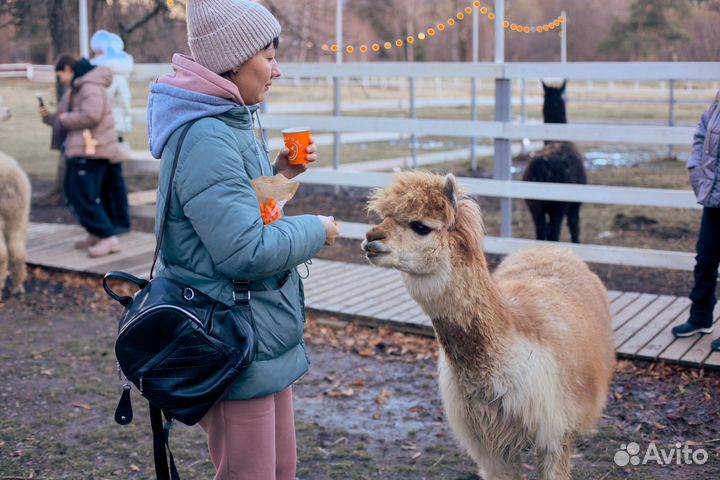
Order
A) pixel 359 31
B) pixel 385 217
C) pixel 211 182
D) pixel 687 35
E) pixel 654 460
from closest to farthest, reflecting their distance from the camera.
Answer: pixel 211 182
pixel 385 217
pixel 654 460
pixel 687 35
pixel 359 31

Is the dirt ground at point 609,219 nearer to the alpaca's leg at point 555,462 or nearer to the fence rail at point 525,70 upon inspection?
the fence rail at point 525,70

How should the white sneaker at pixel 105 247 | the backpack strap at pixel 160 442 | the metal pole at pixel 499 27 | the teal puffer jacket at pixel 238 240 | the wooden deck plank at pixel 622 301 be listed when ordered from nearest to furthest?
the teal puffer jacket at pixel 238 240, the backpack strap at pixel 160 442, the wooden deck plank at pixel 622 301, the metal pole at pixel 499 27, the white sneaker at pixel 105 247

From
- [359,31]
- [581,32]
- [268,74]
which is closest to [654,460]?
[268,74]

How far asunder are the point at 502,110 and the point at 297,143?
4.97 m

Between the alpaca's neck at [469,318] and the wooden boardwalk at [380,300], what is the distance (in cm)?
243

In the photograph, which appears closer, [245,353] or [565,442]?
[245,353]

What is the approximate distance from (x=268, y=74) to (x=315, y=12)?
929cm

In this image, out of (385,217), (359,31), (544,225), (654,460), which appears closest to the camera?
(385,217)

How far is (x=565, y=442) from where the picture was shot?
3443 millimetres

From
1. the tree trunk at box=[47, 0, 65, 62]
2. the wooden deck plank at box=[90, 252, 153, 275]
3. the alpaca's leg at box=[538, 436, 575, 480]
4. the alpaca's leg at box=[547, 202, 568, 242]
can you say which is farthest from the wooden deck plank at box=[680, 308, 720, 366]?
the tree trunk at box=[47, 0, 65, 62]

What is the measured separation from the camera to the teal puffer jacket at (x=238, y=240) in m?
2.33

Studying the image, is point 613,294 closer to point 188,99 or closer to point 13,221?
point 188,99

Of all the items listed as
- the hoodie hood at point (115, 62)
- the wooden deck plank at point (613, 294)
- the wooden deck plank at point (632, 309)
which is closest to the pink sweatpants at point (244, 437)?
the wooden deck plank at point (632, 309)

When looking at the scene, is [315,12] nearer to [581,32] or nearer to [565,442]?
[581,32]
